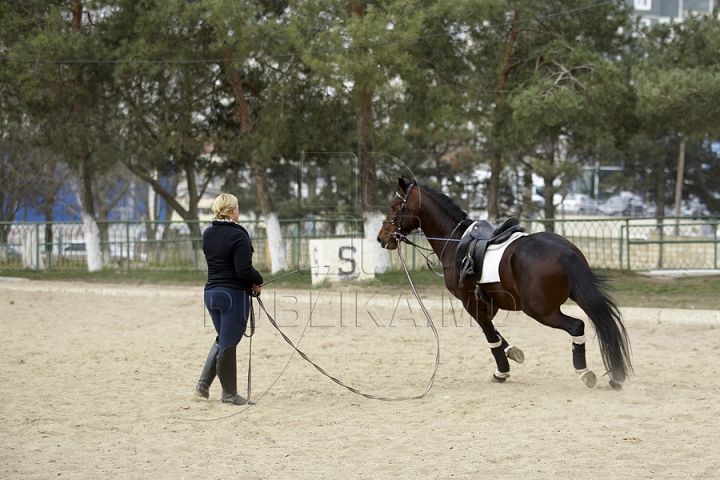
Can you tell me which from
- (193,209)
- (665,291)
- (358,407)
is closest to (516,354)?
(358,407)

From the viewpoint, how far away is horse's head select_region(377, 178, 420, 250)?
8508 millimetres

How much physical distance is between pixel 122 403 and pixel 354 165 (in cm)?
1804

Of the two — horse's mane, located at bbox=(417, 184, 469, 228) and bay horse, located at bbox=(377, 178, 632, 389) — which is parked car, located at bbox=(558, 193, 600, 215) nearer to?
horse's mane, located at bbox=(417, 184, 469, 228)

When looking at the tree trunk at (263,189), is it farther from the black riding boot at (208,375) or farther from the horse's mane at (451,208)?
the black riding boot at (208,375)

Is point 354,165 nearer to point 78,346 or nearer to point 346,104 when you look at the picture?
point 346,104

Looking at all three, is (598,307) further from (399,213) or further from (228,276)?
(228,276)

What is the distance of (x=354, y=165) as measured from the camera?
2461 cm

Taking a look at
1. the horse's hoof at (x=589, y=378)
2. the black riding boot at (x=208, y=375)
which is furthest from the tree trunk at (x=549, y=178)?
the black riding boot at (x=208, y=375)

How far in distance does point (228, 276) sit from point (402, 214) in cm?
252

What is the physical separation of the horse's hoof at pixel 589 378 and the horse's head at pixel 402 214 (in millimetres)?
2500

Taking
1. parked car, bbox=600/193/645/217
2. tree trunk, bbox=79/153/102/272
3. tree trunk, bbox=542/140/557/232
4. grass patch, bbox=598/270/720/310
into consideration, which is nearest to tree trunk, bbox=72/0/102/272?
tree trunk, bbox=79/153/102/272

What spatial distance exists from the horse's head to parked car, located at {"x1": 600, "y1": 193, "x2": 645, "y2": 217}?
37.7 metres

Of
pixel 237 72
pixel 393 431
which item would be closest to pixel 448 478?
pixel 393 431

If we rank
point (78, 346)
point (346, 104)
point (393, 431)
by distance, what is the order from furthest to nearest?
point (346, 104)
point (78, 346)
point (393, 431)
